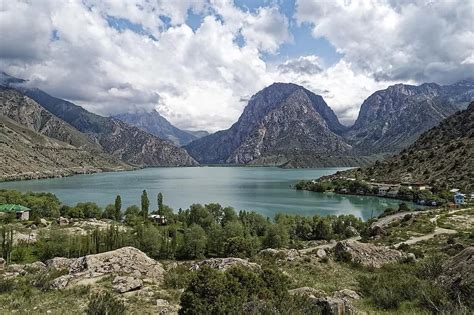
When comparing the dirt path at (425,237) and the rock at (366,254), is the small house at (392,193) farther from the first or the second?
the rock at (366,254)

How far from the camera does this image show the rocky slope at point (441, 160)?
13100cm

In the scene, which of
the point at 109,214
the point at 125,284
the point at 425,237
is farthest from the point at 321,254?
the point at 109,214

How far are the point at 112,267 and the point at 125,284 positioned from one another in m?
3.73

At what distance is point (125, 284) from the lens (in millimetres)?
21641

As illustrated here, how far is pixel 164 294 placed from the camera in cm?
2055

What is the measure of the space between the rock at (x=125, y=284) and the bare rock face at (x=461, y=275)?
53.2 feet

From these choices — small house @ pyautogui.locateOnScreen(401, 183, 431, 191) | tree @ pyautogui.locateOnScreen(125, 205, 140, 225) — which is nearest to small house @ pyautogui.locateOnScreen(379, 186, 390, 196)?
small house @ pyautogui.locateOnScreen(401, 183, 431, 191)

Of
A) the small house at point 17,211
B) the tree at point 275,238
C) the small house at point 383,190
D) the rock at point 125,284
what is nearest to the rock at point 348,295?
the rock at point 125,284

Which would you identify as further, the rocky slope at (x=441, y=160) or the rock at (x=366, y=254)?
the rocky slope at (x=441, y=160)

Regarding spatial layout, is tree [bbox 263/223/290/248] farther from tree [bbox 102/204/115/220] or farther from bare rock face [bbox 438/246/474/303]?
tree [bbox 102/204/115/220]

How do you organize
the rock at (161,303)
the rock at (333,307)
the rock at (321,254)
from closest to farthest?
the rock at (333,307) < the rock at (161,303) < the rock at (321,254)

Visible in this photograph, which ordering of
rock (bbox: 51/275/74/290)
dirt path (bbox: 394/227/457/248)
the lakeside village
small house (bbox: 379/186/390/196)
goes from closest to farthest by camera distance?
rock (bbox: 51/275/74/290) → dirt path (bbox: 394/227/457/248) → the lakeside village → small house (bbox: 379/186/390/196)

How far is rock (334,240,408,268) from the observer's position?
28938 millimetres

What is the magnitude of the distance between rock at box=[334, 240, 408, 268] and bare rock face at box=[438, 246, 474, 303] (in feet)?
32.2
